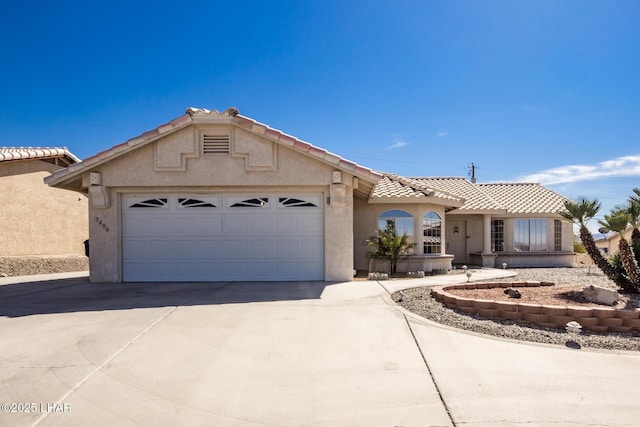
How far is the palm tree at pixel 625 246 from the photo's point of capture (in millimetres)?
7438

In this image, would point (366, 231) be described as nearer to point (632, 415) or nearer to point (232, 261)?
point (232, 261)

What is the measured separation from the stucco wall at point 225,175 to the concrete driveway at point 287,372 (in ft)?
11.8

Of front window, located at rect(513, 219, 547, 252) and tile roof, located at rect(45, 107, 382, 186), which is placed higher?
tile roof, located at rect(45, 107, 382, 186)

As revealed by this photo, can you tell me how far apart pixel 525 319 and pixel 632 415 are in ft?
9.49

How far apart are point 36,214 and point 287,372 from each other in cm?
1588

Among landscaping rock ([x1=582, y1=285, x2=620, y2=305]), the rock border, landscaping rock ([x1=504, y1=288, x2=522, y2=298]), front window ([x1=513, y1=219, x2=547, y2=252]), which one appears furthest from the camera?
front window ([x1=513, y1=219, x2=547, y2=252])

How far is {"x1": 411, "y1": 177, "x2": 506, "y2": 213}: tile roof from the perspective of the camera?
16.7 metres

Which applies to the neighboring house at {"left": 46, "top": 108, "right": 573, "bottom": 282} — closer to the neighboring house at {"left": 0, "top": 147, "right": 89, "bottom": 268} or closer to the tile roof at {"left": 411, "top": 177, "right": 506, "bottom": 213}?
the neighboring house at {"left": 0, "top": 147, "right": 89, "bottom": 268}

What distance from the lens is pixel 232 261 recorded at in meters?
10.4

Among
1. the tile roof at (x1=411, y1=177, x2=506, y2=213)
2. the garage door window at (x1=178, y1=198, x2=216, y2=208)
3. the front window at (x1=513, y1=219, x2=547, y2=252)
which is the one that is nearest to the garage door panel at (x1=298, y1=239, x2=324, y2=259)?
the garage door window at (x1=178, y1=198, x2=216, y2=208)

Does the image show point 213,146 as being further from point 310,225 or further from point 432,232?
point 432,232

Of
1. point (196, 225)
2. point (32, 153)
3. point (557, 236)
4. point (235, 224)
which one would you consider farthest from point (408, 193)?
point (32, 153)

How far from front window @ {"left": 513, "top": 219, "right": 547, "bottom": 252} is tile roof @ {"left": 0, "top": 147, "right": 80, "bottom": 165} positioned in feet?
68.4

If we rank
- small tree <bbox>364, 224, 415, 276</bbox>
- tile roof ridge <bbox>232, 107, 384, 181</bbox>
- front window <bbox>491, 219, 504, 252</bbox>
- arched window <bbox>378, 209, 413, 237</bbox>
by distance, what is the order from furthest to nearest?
1. front window <bbox>491, 219, 504, 252</bbox>
2. arched window <bbox>378, 209, 413, 237</bbox>
3. small tree <bbox>364, 224, 415, 276</bbox>
4. tile roof ridge <bbox>232, 107, 384, 181</bbox>
